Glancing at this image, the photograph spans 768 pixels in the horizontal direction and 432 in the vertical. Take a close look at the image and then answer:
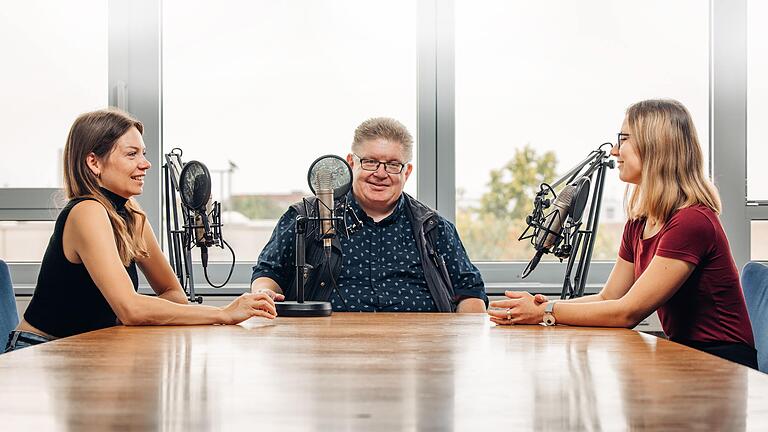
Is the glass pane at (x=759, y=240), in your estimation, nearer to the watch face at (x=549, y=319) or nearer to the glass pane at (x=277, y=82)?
the glass pane at (x=277, y=82)

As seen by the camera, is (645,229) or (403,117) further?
(403,117)

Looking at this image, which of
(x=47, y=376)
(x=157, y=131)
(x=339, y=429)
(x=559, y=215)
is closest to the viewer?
(x=339, y=429)

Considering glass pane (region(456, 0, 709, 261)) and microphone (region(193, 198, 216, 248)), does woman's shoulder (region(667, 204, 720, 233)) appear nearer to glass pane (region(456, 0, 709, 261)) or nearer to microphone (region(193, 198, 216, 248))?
microphone (region(193, 198, 216, 248))

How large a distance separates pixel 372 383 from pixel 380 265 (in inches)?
65.4

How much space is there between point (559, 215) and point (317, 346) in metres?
1.34

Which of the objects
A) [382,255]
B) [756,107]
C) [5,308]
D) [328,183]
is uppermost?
[756,107]

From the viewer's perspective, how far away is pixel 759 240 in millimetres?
3877

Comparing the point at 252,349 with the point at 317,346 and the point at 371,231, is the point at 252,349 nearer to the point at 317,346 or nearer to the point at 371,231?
the point at 317,346

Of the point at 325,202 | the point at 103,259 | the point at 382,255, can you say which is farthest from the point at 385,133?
the point at 103,259

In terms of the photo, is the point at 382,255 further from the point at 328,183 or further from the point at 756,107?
the point at 756,107

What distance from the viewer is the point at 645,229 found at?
2488 mm

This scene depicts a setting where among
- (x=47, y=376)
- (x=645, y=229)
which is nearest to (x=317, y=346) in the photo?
(x=47, y=376)

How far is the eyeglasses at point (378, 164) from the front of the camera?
2977mm

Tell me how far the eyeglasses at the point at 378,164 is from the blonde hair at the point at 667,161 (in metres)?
0.83
